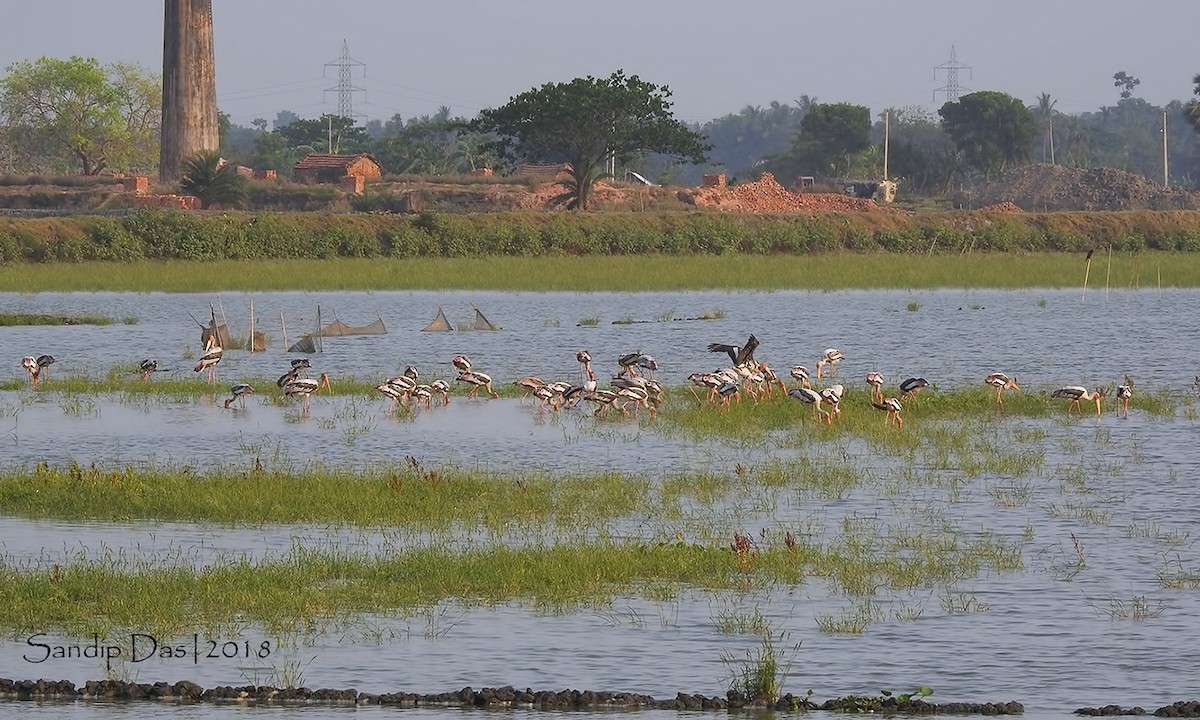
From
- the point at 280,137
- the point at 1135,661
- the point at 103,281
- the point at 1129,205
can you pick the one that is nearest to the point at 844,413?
the point at 1135,661

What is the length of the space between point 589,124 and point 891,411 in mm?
54704

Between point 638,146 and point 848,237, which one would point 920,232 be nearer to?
point 848,237

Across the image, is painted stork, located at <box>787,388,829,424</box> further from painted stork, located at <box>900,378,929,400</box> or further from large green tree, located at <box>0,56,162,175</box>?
large green tree, located at <box>0,56,162,175</box>

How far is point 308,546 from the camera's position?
1464cm

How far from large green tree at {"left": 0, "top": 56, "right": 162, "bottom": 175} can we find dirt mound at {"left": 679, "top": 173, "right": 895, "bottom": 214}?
4701 centimetres

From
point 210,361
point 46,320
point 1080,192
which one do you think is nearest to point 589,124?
point 1080,192

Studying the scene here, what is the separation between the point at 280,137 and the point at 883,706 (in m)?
127

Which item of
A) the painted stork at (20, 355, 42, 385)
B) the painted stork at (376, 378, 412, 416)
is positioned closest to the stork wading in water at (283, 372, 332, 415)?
the painted stork at (376, 378, 412, 416)

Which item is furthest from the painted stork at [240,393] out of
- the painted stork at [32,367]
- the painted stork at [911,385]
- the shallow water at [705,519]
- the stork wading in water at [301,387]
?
the painted stork at [911,385]

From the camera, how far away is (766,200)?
8338 centimetres

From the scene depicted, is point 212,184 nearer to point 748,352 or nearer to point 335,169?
point 335,169

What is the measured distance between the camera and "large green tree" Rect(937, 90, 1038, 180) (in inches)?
4766

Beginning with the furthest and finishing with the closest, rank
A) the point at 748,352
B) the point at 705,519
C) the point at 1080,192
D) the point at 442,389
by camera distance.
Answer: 1. the point at 1080,192
2. the point at 748,352
3. the point at 442,389
4. the point at 705,519

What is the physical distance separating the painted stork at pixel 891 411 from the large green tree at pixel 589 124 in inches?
2089
